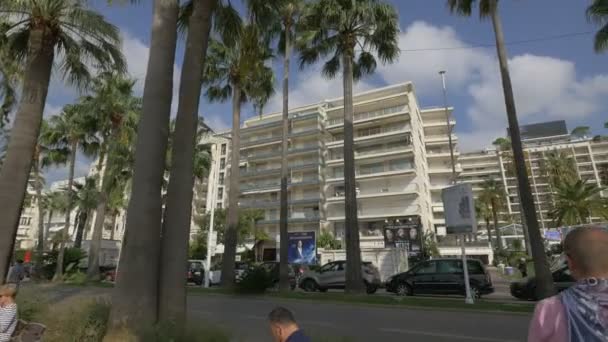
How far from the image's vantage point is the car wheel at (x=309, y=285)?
21297 millimetres

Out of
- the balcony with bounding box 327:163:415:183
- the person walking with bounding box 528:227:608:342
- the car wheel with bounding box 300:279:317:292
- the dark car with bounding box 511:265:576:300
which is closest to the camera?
the person walking with bounding box 528:227:608:342

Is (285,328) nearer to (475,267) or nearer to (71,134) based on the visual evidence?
(475,267)

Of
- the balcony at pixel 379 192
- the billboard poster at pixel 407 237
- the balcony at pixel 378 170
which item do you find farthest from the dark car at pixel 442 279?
the balcony at pixel 378 170

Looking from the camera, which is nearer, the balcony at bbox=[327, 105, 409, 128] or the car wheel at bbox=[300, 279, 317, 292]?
the car wheel at bbox=[300, 279, 317, 292]

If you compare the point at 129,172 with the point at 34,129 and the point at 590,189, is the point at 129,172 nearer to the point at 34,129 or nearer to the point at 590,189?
the point at 34,129

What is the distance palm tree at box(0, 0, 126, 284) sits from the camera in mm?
8391

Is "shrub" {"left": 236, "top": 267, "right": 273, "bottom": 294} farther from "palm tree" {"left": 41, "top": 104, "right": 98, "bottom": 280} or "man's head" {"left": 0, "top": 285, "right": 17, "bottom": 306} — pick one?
"palm tree" {"left": 41, "top": 104, "right": 98, "bottom": 280}

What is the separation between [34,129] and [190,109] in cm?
455

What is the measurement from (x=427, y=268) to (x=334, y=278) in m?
5.52

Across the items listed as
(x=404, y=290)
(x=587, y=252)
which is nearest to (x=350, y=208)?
(x=404, y=290)

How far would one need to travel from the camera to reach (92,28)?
9719mm

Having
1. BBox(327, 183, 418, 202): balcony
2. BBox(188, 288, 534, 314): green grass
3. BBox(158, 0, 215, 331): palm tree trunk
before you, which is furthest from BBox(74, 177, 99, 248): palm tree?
BBox(158, 0, 215, 331): palm tree trunk

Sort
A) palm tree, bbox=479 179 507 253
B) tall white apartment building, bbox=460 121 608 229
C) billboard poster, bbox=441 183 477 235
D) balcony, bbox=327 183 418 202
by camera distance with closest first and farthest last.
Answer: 1. billboard poster, bbox=441 183 477 235
2. balcony, bbox=327 183 418 202
3. palm tree, bbox=479 179 507 253
4. tall white apartment building, bbox=460 121 608 229

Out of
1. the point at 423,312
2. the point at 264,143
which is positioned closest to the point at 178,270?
the point at 423,312
